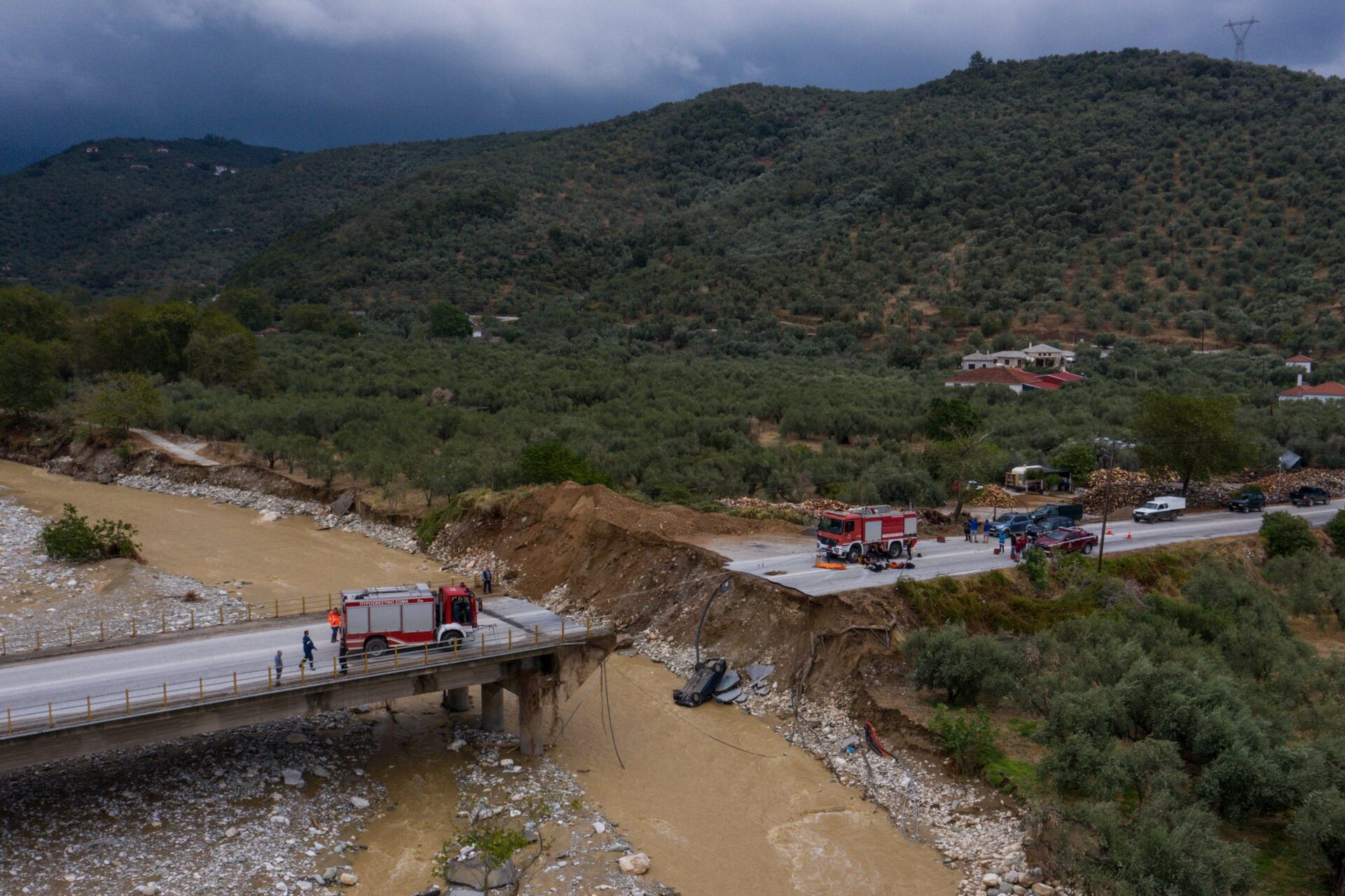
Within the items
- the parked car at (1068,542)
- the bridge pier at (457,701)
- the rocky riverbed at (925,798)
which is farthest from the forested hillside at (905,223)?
the bridge pier at (457,701)

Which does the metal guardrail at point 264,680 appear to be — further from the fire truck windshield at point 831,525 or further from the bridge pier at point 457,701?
the fire truck windshield at point 831,525

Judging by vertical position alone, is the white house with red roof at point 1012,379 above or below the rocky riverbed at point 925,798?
above

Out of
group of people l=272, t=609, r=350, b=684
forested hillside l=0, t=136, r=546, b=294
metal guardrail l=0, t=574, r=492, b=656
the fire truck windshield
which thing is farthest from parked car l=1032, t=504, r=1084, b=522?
forested hillside l=0, t=136, r=546, b=294

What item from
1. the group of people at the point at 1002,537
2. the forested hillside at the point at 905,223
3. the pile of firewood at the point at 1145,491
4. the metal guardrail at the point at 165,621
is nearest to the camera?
the metal guardrail at the point at 165,621

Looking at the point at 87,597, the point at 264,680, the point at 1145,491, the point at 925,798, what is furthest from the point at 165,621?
the point at 1145,491

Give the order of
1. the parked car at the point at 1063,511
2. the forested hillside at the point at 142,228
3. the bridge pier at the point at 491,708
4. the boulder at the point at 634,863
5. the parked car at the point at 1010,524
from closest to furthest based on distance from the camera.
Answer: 1. the boulder at the point at 634,863
2. the bridge pier at the point at 491,708
3. the parked car at the point at 1010,524
4. the parked car at the point at 1063,511
5. the forested hillside at the point at 142,228

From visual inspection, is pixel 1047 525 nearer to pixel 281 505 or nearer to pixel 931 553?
pixel 931 553

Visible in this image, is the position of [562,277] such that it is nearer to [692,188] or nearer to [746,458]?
[692,188]

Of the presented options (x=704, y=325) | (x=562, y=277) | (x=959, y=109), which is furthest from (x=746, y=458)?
(x=959, y=109)

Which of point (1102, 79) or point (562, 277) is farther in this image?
point (1102, 79)
